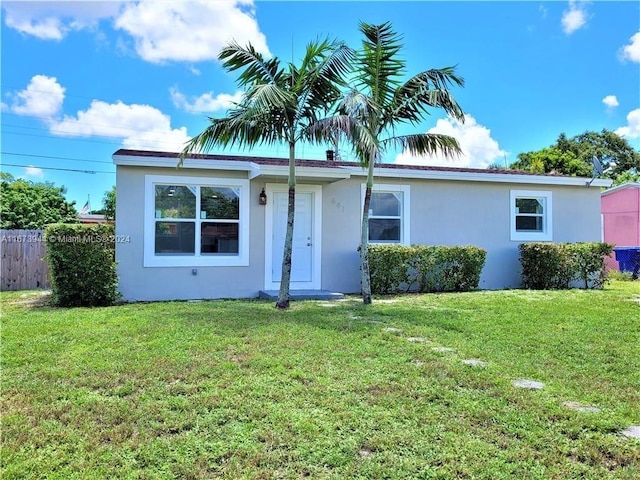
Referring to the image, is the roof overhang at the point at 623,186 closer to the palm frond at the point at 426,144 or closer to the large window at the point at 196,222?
the palm frond at the point at 426,144

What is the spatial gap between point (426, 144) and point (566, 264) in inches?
199

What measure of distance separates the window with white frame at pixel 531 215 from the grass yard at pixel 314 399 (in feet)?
19.5

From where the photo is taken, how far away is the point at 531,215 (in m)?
12.4

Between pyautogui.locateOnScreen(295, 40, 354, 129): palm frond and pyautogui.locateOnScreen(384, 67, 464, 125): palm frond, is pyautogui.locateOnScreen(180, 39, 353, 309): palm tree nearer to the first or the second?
pyautogui.locateOnScreen(295, 40, 354, 129): palm frond

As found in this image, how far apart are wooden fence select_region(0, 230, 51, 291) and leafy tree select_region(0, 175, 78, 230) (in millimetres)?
8010

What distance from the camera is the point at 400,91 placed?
8.41m

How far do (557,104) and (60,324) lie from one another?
2232 centimetres

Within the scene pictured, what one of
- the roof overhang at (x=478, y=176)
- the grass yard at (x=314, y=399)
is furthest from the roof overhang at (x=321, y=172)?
the grass yard at (x=314, y=399)

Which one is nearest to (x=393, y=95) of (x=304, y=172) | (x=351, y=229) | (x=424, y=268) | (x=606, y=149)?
(x=304, y=172)

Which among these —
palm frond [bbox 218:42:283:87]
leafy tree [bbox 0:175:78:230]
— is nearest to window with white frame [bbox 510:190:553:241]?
palm frond [bbox 218:42:283:87]

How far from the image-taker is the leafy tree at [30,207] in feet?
63.6

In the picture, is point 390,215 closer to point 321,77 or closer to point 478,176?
point 478,176

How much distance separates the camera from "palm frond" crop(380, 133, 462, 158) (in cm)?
866

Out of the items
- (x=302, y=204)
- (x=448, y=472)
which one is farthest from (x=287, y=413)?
(x=302, y=204)
